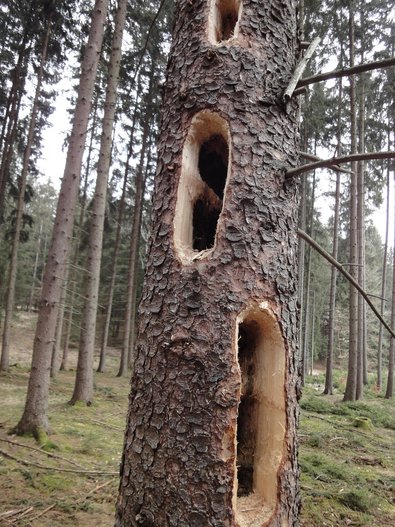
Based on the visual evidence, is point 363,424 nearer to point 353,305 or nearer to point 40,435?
point 353,305

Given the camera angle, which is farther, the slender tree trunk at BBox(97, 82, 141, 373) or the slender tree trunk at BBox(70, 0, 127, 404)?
the slender tree trunk at BBox(97, 82, 141, 373)

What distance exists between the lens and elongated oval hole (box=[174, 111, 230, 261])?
1809 mm

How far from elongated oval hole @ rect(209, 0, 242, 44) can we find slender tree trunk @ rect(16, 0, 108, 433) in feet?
15.9

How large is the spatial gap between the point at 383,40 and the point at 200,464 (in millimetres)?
17775

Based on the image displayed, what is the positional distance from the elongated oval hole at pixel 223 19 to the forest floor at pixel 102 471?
12.7 ft

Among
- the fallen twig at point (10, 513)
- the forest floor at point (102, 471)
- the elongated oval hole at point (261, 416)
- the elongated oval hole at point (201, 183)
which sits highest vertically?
the elongated oval hole at point (201, 183)

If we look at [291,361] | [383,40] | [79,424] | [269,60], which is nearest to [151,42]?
[383,40]

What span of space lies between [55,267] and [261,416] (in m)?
5.34

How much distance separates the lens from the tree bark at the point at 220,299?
1481 millimetres

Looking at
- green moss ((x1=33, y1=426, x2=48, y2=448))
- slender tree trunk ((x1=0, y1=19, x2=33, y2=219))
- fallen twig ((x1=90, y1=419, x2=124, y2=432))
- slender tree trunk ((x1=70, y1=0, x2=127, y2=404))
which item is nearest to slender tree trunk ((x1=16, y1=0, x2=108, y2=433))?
green moss ((x1=33, y1=426, x2=48, y2=448))

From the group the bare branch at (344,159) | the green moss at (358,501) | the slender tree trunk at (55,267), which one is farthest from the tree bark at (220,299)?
the slender tree trunk at (55,267)

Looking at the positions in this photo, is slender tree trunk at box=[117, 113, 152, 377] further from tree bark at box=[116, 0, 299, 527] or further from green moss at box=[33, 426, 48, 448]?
tree bark at box=[116, 0, 299, 527]

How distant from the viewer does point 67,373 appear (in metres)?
15.5

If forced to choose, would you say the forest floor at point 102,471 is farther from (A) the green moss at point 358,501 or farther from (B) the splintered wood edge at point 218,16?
(B) the splintered wood edge at point 218,16
